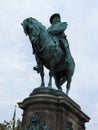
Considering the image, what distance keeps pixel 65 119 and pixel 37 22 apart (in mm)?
3820

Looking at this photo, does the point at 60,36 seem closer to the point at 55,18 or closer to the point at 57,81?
the point at 55,18

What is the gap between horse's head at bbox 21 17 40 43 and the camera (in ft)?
47.4

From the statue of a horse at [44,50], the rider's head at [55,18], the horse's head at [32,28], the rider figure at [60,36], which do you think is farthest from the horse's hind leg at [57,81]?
the rider's head at [55,18]

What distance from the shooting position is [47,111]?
1338cm

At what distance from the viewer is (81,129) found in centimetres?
1488

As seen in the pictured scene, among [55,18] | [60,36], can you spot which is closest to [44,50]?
[60,36]

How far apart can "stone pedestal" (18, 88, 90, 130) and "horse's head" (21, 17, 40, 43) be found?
1917mm

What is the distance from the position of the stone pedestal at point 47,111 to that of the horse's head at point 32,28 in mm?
1917

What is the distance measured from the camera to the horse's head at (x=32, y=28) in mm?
14454

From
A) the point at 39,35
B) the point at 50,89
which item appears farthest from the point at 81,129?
the point at 39,35

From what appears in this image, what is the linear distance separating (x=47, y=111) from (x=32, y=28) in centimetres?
317

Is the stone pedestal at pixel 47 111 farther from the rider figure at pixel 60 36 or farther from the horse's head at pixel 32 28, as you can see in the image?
the horse's head at pixel 32 28

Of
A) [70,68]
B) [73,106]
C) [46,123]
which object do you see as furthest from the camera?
[70,68]

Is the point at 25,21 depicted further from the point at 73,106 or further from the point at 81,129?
the point at 81,129
